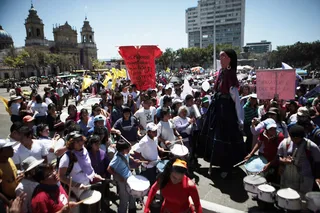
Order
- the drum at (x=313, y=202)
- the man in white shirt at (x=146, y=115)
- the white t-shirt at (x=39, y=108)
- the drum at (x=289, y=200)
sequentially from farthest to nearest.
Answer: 1. the white t-shirt at (x=39, y=108)
2. the man in white shirt at (x=146, y=115)
3. the drum at (x=289, y=200)
4. the drum at (x=313, y=202)

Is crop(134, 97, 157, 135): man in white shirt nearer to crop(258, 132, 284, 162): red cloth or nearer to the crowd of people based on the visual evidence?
the crowd of people

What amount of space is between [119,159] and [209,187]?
2096 millimetres

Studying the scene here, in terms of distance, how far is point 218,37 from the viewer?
139m

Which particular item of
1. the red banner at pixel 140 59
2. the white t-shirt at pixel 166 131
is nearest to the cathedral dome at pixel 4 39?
the red banner at pixel 140 59

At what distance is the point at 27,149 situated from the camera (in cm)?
392

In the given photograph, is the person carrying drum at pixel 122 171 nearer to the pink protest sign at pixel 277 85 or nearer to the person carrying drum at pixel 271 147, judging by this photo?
the person carrying drum at pixel 271 147

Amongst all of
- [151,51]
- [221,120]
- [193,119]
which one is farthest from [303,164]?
[151,51]

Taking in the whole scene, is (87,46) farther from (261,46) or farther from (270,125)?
(261,46)

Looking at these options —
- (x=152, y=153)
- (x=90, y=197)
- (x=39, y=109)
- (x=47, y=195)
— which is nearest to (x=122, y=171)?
(x=90, y=197)

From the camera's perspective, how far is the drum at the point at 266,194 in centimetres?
345

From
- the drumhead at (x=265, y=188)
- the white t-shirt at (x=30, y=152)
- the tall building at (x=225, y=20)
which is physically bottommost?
the drumhead at (x=265, y=188)

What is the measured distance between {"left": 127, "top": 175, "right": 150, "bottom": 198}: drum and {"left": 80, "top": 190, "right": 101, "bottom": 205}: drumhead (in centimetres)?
48

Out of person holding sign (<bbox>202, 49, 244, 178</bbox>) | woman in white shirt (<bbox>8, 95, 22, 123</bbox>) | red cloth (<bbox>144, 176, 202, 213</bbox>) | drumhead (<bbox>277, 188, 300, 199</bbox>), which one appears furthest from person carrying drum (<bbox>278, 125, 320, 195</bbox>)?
woman in white shirt (<bbox>8, 95, 22, 123</bbox>)

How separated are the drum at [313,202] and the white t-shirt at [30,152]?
4.18 m
